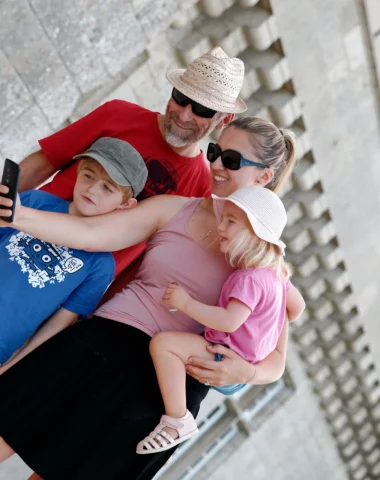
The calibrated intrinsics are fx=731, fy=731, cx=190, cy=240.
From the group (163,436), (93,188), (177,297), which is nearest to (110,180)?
(93,188)

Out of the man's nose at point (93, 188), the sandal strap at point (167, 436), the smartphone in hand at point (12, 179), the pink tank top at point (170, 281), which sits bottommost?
the sandal strap at point (167, 436)

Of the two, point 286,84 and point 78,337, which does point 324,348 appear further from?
point 78,337

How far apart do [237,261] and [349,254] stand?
3.69 m

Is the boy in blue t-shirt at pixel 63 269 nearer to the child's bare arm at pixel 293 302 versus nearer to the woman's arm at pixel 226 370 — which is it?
the woman's arm at pixel 226 370

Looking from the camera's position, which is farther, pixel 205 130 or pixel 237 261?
pixel 205 130

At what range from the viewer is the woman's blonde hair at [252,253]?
204 cm

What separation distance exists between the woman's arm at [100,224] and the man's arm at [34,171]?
21.8 inches

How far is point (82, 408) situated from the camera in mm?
2051

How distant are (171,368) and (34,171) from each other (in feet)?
3.03

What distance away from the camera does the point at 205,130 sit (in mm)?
2555

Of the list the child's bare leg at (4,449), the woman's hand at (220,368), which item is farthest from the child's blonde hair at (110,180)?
the child's bare leg at (4,449)

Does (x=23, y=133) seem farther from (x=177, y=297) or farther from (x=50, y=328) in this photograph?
(x=177, y=297)

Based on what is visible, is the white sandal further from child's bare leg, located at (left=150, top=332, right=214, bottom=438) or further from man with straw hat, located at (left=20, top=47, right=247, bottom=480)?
man with straw hat, located at (left=20, top=47, right=247, bottom=480)

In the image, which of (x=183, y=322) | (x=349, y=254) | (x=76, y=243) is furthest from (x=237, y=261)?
A: (x=349, y=254)
